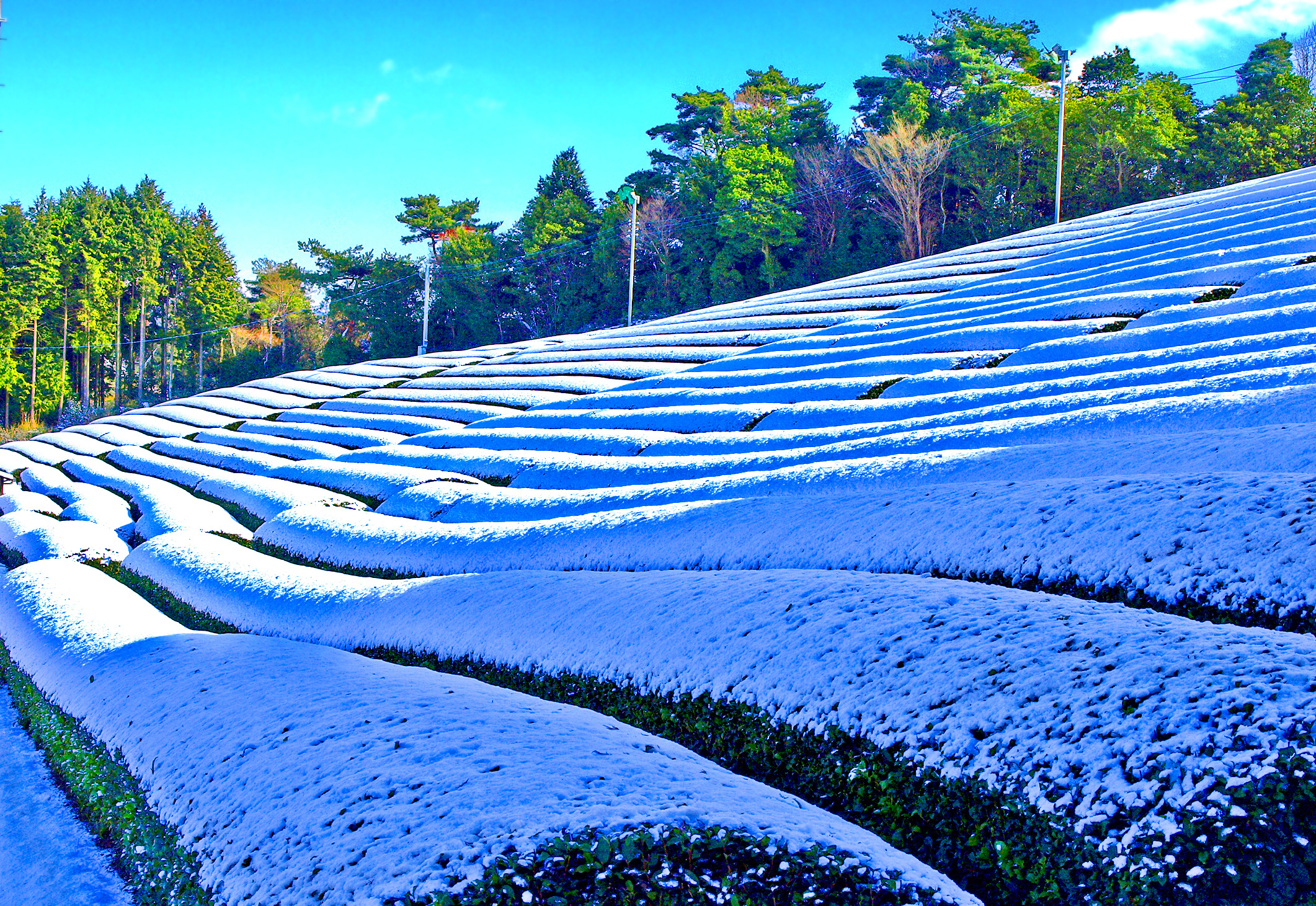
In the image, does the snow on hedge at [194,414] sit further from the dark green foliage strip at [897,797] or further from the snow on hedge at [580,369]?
the dark green foliage strip at [897,797]

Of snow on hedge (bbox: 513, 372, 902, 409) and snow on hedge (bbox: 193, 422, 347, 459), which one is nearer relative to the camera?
snow on hedge (bbox: 513, 372, 902, 409)

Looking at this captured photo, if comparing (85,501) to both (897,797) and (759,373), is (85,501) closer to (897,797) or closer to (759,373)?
(759,373)

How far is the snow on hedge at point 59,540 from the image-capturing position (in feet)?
27.7

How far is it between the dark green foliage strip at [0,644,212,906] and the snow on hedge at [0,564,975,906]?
0.07 m

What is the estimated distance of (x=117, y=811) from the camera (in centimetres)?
354

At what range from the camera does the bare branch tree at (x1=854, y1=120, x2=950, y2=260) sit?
32.5 meters

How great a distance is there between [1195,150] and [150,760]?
34958 mm

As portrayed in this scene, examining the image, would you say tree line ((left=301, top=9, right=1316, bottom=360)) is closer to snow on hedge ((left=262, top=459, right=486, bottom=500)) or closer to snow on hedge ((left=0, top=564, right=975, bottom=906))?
snow on hedge ((left=262, top=459, right=486, bottom=500))

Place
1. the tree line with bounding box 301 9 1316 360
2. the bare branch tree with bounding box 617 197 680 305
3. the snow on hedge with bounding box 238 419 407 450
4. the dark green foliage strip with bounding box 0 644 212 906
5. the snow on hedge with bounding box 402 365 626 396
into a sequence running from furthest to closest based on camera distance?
the bare branch tree with bounding box 617 197 680 305 < the tree line with bounding box 301 9 1316 360 < the snow on hedge with bounding box 402 365 626 396 < the snow on hedge with bounding box 238 419 407 450 < the dark green foliage strip with bounding box 0 644 212 906

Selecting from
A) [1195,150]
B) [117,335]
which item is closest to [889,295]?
[1195,150]

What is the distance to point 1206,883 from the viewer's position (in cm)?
191

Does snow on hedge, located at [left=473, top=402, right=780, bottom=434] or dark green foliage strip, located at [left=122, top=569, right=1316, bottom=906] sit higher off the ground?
snow on hedge, located at [left=473, top=402, right=780, bottom=434]

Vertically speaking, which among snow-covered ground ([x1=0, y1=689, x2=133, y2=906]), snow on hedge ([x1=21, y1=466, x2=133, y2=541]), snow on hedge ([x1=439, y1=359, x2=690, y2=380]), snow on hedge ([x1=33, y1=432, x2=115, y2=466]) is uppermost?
snow on hedge ([x1=439, y1=359, x2=690, y2=380])

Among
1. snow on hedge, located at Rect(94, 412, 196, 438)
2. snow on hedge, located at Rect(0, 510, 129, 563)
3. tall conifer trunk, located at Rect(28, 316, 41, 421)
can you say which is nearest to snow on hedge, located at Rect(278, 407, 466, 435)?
snow on hedge, located at Rect(94, 412, 196, 438)
